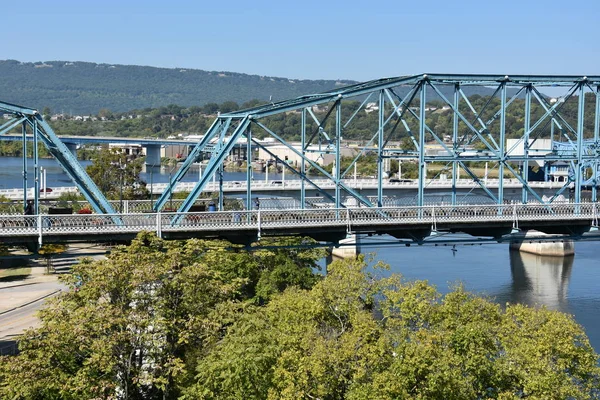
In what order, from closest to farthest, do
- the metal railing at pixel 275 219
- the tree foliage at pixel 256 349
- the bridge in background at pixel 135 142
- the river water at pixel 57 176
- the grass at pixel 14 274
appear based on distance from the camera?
the tree foliage at pixel 256 349
the metal railing at pixel 275 219
the grass at pixel 14 274
the river water at pixel 57 176
the bridge in background at pixel 135 142

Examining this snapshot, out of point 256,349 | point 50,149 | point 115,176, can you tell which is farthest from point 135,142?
point 256,349

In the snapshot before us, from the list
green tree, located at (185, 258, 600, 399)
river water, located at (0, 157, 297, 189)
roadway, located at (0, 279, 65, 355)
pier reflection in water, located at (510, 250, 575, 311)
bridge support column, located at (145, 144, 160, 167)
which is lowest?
pier reflection in water, located at (510, 250, 575, 311)

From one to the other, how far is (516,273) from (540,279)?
2220 millimetres

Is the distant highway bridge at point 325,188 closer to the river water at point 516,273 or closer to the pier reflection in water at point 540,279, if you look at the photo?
the river water at point 516,273

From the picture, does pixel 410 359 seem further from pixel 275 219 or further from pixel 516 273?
pixel 516 273

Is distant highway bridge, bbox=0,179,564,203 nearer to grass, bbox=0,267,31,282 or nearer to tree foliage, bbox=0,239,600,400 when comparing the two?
grass, bbox=0,267,31,282

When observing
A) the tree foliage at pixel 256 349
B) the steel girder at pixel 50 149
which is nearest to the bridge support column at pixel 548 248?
the steel girder at pixel 50 149

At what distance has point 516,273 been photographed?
227 ft

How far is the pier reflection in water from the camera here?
191 feet

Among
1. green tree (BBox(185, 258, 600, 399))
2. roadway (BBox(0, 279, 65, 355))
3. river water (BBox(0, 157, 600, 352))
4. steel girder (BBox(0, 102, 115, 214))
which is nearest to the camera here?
green tree (BBox(185, 258, 600, 399))

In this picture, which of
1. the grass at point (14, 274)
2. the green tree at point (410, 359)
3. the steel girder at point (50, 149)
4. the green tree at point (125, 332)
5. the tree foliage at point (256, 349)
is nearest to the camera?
the green tree at point (410, 359)

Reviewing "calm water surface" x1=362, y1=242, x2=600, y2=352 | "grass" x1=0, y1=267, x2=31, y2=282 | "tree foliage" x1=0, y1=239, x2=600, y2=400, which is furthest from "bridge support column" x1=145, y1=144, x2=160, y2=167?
"tree foliage" x1=0, y1=239, x2=600, y2=400

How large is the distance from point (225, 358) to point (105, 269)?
15.9 ft

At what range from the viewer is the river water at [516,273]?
5719 centimetres
